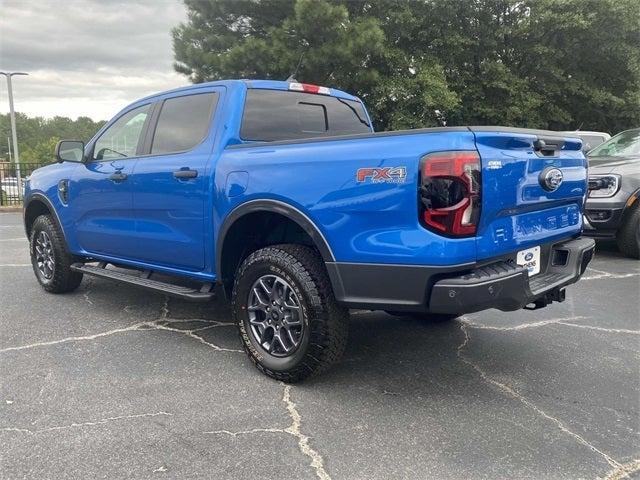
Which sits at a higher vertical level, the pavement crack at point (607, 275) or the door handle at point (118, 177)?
the door handle at point (118, 177)

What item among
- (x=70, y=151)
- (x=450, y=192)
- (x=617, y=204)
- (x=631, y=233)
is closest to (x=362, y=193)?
(x=450, y=192)

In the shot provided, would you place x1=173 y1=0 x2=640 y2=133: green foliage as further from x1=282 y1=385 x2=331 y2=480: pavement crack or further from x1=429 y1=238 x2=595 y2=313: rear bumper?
x1=282 y1=385 x2=331 y2=480: pavement crack

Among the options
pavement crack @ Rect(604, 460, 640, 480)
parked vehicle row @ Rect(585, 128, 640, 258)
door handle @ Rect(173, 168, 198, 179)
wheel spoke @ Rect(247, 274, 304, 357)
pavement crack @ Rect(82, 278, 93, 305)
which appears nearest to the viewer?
pavement crack @ Rect(604, 460, 640, 480)

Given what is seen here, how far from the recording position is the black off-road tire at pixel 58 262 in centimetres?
515

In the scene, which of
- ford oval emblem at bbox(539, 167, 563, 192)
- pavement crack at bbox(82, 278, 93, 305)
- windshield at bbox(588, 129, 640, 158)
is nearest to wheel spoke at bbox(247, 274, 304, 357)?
ford oval emblem at bbox(539, 167, 563, 192)

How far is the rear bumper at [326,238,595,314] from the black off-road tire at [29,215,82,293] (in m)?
3.33

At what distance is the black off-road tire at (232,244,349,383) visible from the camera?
9.88 ft

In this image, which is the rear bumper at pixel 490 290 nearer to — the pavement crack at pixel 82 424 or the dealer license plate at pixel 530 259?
the dealer license plate at pixel 530 259

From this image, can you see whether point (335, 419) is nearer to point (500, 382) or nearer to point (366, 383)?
point (366, 383)

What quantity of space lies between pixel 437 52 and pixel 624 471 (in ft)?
58.0

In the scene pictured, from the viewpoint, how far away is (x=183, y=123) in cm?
405

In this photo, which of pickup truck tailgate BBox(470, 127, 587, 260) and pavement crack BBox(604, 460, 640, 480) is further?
pickup truck tailgate BBox(470, 127, 587, 260)

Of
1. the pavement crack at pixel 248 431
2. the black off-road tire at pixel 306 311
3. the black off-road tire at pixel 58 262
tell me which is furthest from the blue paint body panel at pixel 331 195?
the pavement crack at pixel 248 431

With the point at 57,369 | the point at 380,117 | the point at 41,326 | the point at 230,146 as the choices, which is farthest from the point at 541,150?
the point at 380,117
